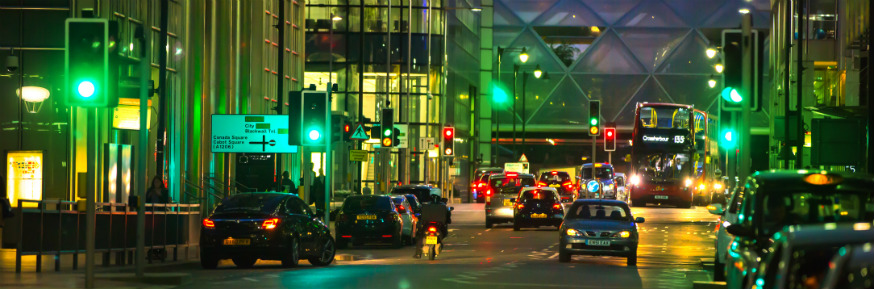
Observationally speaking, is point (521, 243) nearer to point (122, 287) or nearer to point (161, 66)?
point (161, 66)

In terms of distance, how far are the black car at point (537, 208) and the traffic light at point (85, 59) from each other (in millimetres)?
25017

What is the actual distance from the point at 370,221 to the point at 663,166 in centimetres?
2949

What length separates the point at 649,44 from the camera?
301 feet

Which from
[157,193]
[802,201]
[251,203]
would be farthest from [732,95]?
[157,193]

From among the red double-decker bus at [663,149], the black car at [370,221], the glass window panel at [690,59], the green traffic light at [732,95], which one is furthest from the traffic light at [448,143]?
the green traffic light at [732,95]

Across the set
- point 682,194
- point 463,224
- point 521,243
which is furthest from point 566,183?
point 521,243

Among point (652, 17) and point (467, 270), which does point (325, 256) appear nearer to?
point (467, 270)

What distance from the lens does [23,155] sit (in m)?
31.8

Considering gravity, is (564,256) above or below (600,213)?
below

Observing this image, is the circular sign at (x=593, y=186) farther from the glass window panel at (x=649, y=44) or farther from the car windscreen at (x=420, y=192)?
the glass window panel at (x=649, y=44)

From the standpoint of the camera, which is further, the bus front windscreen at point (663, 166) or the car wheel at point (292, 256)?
the bus front windscreen at point (663, 166)

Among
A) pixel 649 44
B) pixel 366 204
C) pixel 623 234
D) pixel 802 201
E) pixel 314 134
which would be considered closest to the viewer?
pixel 802 201

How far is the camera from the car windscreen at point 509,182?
47.0m

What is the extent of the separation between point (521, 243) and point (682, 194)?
94.7 ft
